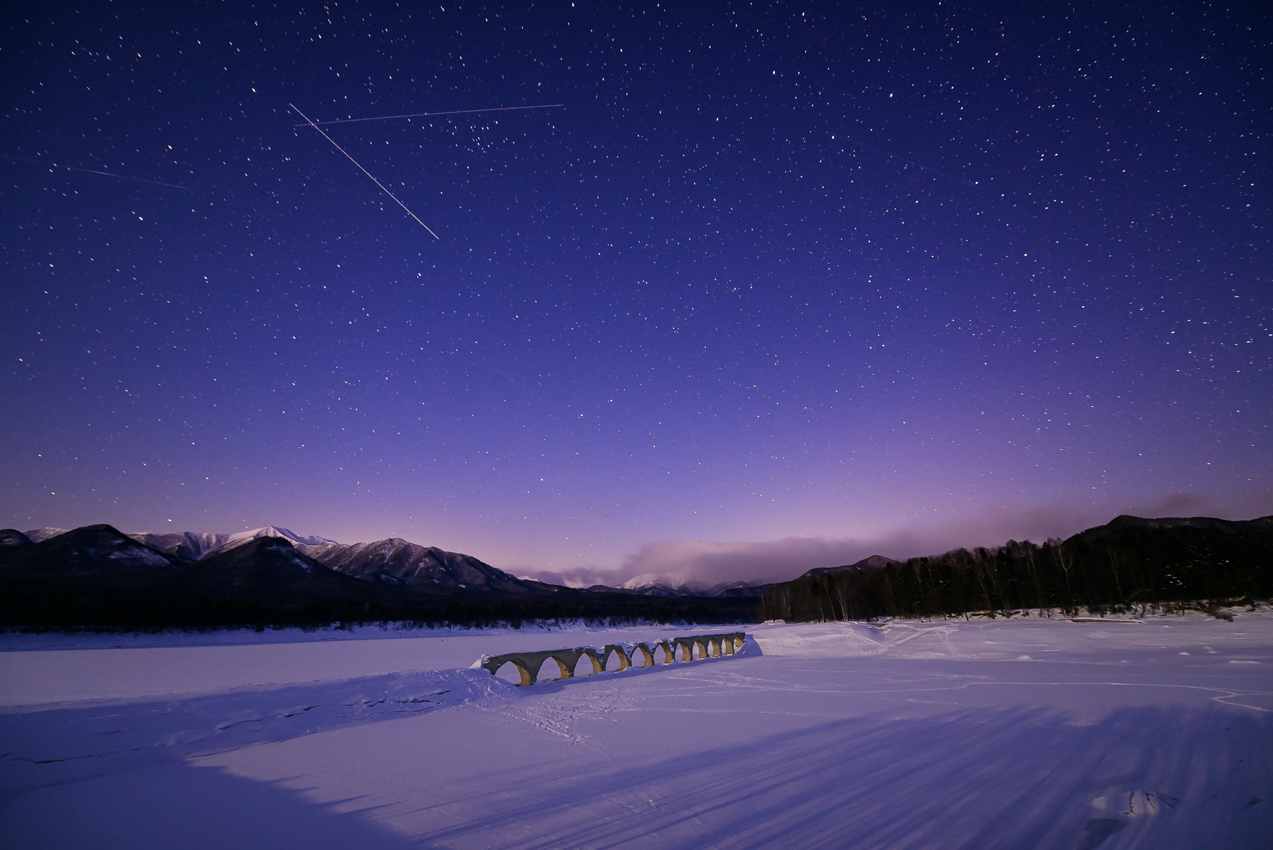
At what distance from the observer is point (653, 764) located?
8391 millimetres

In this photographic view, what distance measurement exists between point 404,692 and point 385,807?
899 cm

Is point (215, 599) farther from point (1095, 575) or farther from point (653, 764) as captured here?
point (1095, 575)

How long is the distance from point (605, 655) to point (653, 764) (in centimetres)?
1689

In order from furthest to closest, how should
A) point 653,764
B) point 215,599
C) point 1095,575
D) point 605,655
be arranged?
point 215,599
point 1095,575
point 605,655
point 653,764

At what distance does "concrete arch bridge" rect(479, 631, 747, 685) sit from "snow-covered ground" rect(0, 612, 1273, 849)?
2.07 metres

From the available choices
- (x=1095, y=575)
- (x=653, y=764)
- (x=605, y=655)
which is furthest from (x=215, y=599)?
(x=1095, y=575)

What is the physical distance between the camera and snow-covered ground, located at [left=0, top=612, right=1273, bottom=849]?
5.69 metres

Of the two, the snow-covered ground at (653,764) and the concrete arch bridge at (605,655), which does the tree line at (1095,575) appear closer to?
the concrete arch bridge at (605,655)

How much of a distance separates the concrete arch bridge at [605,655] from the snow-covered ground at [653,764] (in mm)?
2071

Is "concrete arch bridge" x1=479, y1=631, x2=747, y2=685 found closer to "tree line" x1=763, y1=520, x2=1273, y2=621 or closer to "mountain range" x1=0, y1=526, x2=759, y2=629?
"tree line" x1=763, y1=520, x2=1273, y2=621

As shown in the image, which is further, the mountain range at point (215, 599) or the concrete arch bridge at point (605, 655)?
the mountain range at point (215, 599)

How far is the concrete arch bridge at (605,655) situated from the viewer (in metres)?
19.4

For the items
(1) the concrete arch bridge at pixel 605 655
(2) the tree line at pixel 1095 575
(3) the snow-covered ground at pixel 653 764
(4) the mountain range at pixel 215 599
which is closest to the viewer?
(3) the snow-covered ground at pixel 653 764

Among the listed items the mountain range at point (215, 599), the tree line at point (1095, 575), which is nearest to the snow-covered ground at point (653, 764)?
the tree line at point (1095, 575)
